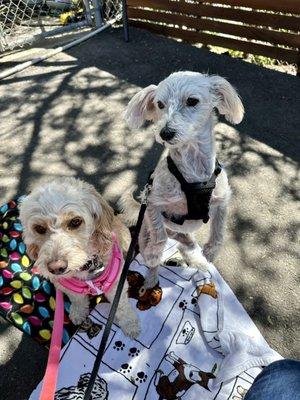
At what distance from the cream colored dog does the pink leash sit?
23 cm

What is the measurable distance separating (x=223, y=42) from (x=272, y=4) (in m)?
1.04

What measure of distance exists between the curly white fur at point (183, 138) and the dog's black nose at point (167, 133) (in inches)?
0.5

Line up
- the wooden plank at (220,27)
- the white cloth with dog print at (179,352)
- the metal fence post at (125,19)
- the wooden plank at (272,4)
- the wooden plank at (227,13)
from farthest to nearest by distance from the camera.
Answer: the metal fence post at (125,19) → the wooden plank at (220,27) → the wooden plank at (227,13) → the wooden plank at (272,4) → the white cloth with dog print at (179,352)

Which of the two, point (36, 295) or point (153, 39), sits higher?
point (153, 39)

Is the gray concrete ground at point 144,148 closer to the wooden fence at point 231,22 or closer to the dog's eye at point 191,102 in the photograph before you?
the wooden fence at point 231,22

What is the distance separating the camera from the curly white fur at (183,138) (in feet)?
7.52

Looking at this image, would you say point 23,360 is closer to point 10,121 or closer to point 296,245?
point 296,245

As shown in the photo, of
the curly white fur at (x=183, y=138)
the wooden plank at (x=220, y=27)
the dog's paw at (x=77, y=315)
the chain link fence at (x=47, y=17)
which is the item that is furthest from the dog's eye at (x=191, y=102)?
the chain link fence at (x=47, y=17)

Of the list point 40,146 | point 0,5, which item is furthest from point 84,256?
point 0,5

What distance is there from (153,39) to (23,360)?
19.3ft

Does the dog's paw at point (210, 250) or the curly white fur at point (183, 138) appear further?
the dog's paw at point (210, 250)

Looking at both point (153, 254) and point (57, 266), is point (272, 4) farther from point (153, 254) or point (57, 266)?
point (57, 266)

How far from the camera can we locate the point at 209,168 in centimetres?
254

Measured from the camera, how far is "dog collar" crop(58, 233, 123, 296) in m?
2.62
